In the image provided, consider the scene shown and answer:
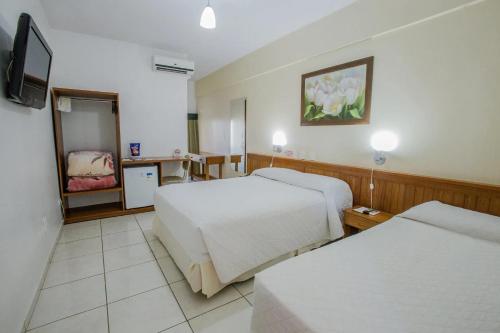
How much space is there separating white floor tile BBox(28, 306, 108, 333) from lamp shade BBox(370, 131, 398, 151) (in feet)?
8.71

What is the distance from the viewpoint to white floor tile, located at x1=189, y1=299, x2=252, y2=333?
149 cm

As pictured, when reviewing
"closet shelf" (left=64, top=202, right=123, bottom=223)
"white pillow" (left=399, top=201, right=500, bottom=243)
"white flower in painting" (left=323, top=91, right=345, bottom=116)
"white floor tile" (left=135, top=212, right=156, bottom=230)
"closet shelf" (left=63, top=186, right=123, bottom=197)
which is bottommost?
"white floor tile" (left=135, top=212, right=156, bottom=230)

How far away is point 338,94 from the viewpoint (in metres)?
2.73

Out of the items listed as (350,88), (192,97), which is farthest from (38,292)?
(192,97)

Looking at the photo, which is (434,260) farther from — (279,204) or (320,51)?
(320,51)

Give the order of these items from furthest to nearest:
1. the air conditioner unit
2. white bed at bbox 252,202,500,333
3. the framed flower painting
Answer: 1. the air conditioner unit
2. the framed flower painting
3. white bed at bbox 252,202,500,333

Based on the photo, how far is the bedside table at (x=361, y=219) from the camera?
2.13m

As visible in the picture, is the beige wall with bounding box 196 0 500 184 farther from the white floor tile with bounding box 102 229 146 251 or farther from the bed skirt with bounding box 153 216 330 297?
the white floor tile with bounding box 102 229 146 251

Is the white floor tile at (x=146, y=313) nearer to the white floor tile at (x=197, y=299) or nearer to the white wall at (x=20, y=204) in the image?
the white floor tile at (x=197, y=299)

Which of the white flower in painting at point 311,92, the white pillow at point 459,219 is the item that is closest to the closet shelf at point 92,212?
the white flower in painting at point 311,92

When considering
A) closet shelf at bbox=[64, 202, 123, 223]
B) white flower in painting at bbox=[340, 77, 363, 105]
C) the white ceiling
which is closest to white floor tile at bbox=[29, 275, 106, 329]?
closet shelf at bbox=[64, 202, 123, 223]

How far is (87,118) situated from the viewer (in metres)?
3.49

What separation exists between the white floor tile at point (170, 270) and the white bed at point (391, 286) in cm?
116

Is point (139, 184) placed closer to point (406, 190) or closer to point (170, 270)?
point (170, 270)
